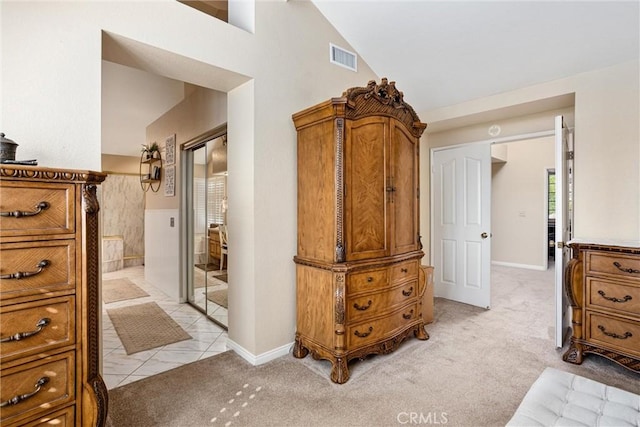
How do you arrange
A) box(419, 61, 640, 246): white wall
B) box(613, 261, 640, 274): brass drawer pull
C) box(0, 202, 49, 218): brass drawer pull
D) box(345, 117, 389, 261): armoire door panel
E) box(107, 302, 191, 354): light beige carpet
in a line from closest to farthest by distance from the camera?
1. box(0, 202, 49, 218): brass drawer pull
2. box(613, 261, 640, 274): brass drawer pull
3. box(345, 117, 389, 261): armoire door panel
4. box(419, 61, 640, 246): white wall
5. box(107, 302, 191, 354): light beige carpet

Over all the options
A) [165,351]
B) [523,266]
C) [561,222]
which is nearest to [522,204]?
[523,266]

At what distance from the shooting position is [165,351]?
279 cm

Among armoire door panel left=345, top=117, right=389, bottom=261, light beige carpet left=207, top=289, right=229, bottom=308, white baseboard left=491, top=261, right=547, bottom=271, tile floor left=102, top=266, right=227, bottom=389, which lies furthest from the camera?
white baseboard left=491, top=261, right=547, bottom=271

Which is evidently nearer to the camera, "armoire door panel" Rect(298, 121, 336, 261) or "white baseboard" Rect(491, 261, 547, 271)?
"armoire door panel" Rect(298, 121, 336, 261)

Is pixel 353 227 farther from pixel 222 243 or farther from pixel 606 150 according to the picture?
pixel 606 150

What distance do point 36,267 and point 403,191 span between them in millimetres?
2329

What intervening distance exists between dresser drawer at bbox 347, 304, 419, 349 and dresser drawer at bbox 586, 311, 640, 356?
4.23ft

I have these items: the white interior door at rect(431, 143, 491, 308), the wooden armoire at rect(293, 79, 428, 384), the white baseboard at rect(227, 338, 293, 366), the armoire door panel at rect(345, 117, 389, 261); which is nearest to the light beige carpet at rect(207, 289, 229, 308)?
the white baseboard at rect(227, 338, 293, 366)

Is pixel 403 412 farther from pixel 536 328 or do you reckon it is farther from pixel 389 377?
pixel 536 328

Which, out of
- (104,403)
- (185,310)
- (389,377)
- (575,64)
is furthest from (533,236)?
(104,403)

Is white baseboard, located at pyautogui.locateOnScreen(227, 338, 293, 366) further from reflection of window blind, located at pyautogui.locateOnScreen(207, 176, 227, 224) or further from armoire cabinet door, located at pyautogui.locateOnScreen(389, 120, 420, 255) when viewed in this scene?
reflection of window blind, located at pyautogui.locateOnScreen(207, 176, 227, 224)

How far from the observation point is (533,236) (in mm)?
6484

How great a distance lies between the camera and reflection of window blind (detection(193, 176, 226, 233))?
363 cm

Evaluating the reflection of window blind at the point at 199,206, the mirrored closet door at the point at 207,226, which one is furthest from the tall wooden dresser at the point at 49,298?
the reflection of window blind at the point at 199,206
